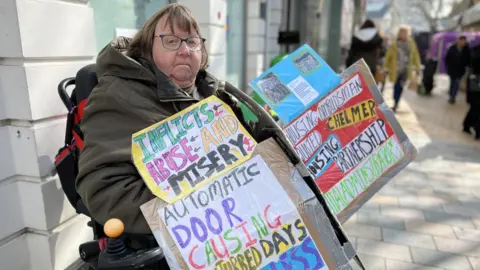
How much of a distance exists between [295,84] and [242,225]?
3.57ft

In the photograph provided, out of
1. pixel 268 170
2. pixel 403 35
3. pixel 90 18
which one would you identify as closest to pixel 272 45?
pixel 403 35

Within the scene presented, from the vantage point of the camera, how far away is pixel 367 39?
323 inches

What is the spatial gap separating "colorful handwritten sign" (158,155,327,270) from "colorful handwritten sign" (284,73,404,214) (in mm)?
666

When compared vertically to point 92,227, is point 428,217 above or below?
below

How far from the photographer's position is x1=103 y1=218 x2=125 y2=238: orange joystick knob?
128 cm

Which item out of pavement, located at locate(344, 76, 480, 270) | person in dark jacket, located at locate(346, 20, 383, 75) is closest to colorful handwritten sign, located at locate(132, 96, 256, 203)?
pavement, located at locate(344, 76, 480, 270)

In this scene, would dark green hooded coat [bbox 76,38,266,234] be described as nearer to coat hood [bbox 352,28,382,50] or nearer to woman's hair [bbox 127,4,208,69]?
woman's hair [bbox 127,4,208,69]

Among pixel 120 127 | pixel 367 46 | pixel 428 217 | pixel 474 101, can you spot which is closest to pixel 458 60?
pixel 367 46

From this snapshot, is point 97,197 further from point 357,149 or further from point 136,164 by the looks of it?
point 357,149

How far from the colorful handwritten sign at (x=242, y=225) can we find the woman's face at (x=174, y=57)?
57 centimetres

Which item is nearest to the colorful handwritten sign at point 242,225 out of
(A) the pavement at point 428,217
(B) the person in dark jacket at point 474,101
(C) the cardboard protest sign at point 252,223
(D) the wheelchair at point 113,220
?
(C) the cardboard protest sign at point 252,223

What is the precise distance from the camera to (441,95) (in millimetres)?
12625

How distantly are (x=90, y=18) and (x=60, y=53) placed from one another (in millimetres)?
374

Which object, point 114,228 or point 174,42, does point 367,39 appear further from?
point 114,228
